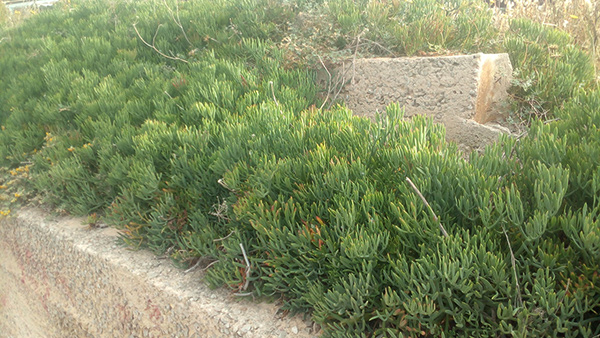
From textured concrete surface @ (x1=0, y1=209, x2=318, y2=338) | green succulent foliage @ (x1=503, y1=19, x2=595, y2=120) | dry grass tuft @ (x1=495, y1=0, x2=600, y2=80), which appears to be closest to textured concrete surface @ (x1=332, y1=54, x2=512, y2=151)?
green succulent foliage @ (x1=503, y1=19, x2=595, y2=120)

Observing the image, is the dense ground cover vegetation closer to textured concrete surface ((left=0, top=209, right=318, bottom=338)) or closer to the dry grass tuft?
textured concrete surface ((left=0, top=209, right=318, bottom=338))

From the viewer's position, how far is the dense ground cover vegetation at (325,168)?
2148mm

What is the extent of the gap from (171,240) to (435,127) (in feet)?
7.00

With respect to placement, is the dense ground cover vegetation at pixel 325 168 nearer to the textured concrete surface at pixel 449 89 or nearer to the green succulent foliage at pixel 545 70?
the green succulent foliage at pixel 545 70

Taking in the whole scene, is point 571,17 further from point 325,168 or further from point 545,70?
point 325,168

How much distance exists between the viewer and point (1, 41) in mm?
8617

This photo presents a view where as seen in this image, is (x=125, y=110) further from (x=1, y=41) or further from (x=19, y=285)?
(x=1, y=41)

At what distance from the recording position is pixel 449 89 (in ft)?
14.2

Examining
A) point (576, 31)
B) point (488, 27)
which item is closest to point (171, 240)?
point (488, 27)

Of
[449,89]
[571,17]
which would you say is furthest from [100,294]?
[571,17]

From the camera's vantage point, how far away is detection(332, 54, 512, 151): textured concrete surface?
4203 millimetres

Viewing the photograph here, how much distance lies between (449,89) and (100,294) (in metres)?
3.58

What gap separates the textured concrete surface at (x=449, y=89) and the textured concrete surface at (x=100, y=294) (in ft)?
8.29

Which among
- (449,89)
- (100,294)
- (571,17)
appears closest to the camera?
(100,294)
